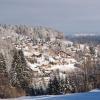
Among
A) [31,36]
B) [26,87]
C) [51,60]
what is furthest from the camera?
[31,36]

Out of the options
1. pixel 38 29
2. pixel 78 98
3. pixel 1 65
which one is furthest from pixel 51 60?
pixel 38 29

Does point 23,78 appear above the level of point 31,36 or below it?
below

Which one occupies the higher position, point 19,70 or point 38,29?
point 38,29

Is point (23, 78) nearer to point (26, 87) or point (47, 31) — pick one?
point (26, 87)

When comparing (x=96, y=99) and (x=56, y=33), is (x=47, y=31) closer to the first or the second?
(x=56, y=33)

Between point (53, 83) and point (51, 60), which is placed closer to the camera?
point (53, 83)

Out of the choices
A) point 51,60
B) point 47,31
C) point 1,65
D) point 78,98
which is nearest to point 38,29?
point 47,31

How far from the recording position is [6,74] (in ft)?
99.1

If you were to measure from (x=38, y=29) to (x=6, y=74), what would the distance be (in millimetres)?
143747

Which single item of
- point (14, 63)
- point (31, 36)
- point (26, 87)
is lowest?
point (26, 87)

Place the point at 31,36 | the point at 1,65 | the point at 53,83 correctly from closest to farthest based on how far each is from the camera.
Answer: the point at 53,83
the point at 1,65
the point at 31,36

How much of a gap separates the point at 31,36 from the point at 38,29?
1048 cm

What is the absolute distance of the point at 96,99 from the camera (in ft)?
42.9

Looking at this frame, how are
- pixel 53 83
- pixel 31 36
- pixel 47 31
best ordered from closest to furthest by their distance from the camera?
pixel 53 83
pixel 31 36
pixel 47 31
